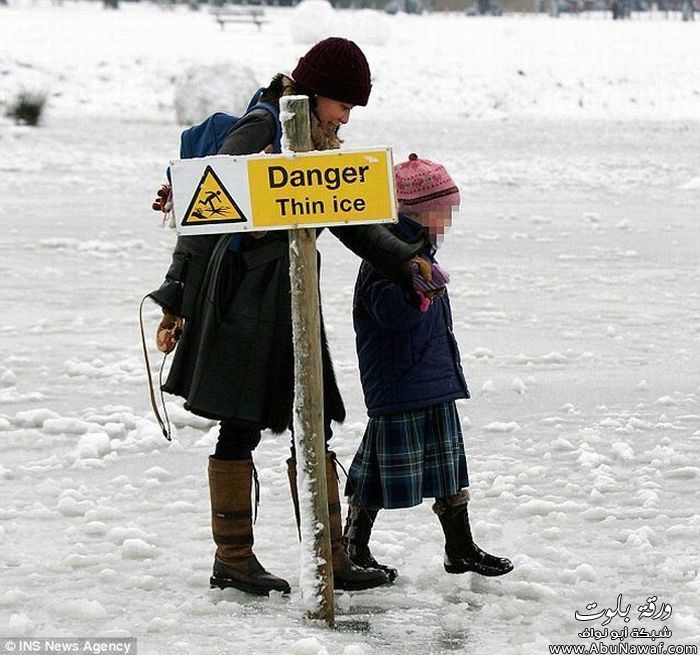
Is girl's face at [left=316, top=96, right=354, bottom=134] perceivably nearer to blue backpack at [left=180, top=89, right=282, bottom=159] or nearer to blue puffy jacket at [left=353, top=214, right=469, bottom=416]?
blue backpack at [left=180, top=89, right=282, bottom=159]

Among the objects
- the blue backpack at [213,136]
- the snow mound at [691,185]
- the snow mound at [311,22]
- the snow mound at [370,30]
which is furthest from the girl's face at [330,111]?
the snow mound at [370,30]

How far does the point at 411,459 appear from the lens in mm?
4406

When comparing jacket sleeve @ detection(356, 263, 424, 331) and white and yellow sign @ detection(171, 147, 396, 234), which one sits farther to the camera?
jacket sleeve @ detection(356, 263, 424, 331)

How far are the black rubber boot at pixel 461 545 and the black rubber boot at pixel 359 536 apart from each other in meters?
0.19

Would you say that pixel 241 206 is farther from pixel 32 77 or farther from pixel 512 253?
pixel 32 77

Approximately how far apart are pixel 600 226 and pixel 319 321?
9.64 m

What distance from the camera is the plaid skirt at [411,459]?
4.41m

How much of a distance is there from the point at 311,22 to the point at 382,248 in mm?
40654

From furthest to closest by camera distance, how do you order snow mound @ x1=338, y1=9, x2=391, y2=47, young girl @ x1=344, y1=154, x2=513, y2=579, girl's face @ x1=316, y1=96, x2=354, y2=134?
snow mound @ x1=338, y1=9, x2=391, y2=47 < young girl @ x1=344, y1=154, x2=513, y2=579 < girl's face @ x1=316, y1=96, x2=354, y2=134

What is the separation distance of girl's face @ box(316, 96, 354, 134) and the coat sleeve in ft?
0.47

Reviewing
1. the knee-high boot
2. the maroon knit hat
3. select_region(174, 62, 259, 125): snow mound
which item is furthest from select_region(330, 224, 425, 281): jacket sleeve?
select_region(174, 62, 259, 125): snow mound

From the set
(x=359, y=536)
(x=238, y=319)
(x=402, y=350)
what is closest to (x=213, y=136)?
(x=238, y=319)

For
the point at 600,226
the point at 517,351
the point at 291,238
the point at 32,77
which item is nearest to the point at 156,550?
the point at 291,238

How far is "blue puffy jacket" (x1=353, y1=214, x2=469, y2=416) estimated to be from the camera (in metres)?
4.36
